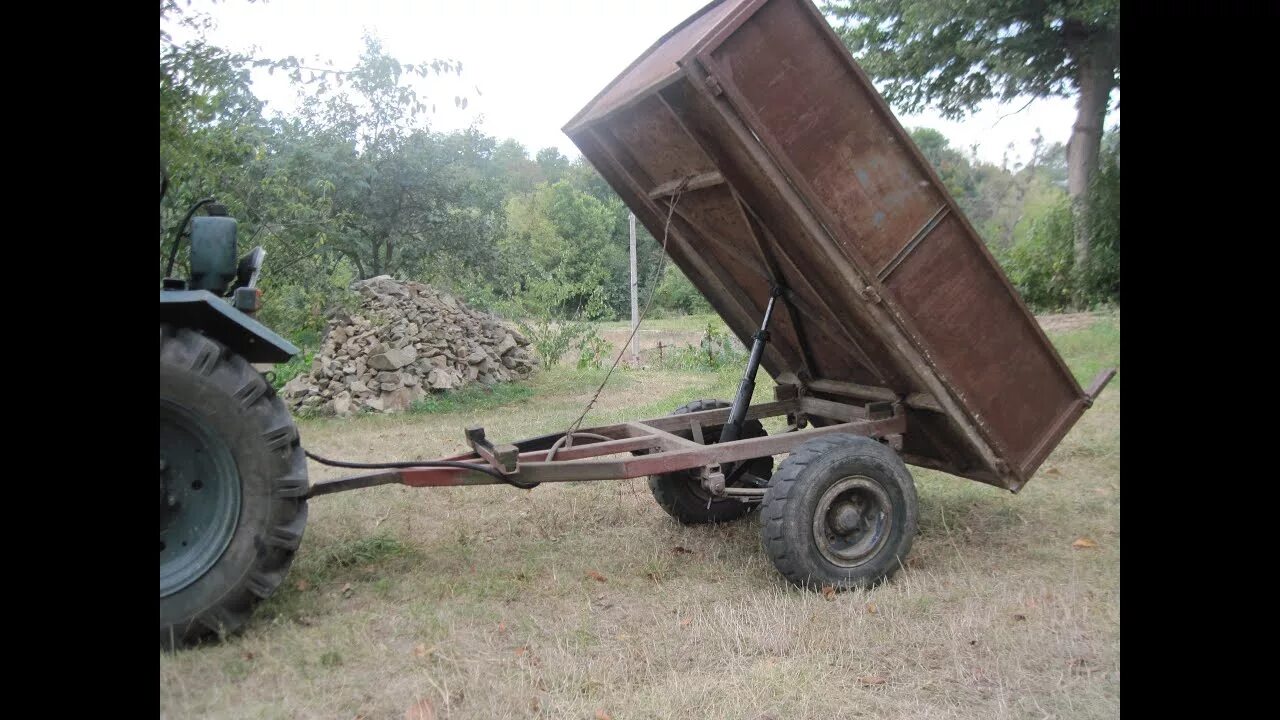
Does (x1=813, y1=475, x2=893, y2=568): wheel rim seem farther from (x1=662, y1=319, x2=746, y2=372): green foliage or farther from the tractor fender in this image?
(x1=662, y1=319, x2=746, y2=372): green foliage

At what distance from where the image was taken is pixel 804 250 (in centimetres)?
399

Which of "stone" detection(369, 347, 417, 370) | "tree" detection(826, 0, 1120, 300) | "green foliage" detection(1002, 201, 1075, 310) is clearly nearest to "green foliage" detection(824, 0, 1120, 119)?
"tree" detection(826, 0, 1120, 300)

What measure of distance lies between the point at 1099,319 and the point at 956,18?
31.8 feet

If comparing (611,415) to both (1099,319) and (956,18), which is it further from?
(956,18)

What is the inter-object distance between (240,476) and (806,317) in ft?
10.4

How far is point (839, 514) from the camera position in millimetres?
4145

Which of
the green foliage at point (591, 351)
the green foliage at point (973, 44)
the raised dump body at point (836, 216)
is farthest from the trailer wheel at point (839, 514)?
the green foliage at point (591, 351)

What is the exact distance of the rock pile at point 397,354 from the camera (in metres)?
9.80

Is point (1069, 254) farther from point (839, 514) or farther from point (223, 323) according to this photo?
point (223, 323)

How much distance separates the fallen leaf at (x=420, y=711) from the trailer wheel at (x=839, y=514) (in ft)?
5.95

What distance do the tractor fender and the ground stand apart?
1.10 metres

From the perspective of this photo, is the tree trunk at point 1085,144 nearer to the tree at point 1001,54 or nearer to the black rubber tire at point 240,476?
the tree at point 1001,54

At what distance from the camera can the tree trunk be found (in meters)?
5.69

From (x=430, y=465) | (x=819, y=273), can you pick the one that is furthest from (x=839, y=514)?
(x=430, y=465)
